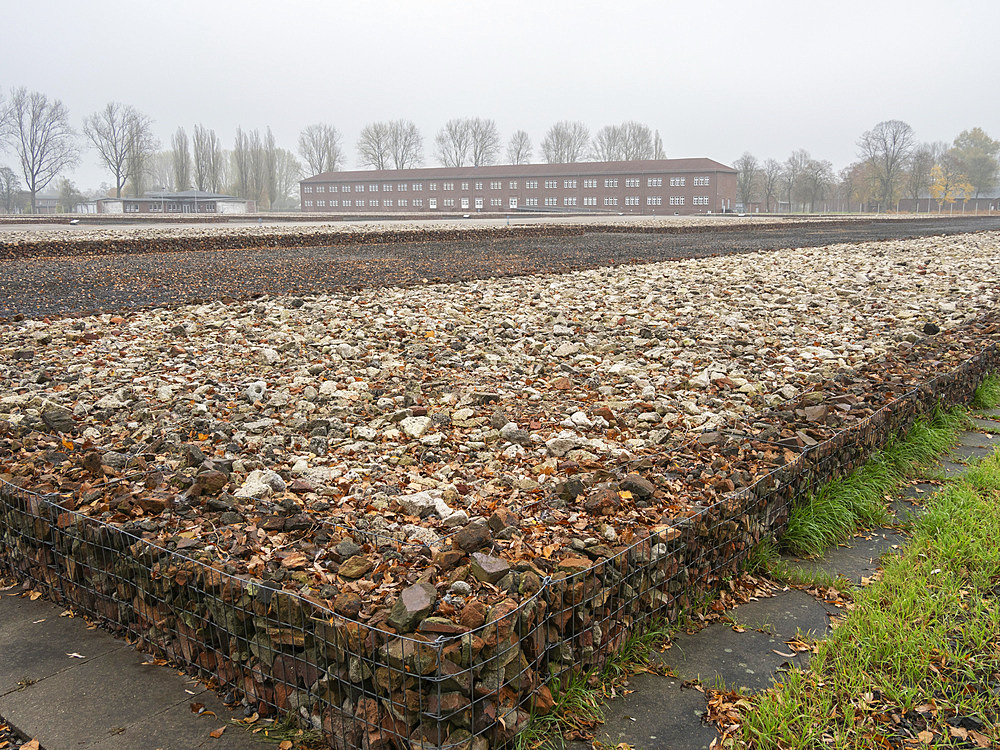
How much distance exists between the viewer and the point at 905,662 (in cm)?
267

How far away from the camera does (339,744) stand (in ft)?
7.67

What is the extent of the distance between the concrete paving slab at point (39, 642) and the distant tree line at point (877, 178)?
81.3 meters

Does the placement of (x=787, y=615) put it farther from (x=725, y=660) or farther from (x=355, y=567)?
(x=355, y=567)

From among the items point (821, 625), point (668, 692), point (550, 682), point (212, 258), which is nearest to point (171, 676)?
point (550, 682)

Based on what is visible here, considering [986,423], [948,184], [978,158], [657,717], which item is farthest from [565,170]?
[657,717]

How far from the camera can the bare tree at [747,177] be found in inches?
3297

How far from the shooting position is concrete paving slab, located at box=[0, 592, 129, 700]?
9.00 feet

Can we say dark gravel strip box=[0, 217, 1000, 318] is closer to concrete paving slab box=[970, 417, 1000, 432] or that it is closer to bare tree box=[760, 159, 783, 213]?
concrete paving slab box=[970, 417, 1000, 432]

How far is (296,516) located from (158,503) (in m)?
0.63

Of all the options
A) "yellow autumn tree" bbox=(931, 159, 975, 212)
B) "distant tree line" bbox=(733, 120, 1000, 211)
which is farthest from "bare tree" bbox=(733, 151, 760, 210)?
"yellow autumn tree" bbox=(931, 159, 975, 212)

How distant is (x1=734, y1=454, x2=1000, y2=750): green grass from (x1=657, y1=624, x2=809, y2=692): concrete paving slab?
118 millimetres

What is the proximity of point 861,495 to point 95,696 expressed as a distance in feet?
12.4

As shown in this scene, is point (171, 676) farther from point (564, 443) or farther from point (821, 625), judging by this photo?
point (821, 625)

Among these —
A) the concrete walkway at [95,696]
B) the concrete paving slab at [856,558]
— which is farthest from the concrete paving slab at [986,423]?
the concrete walkway at [95,696]
